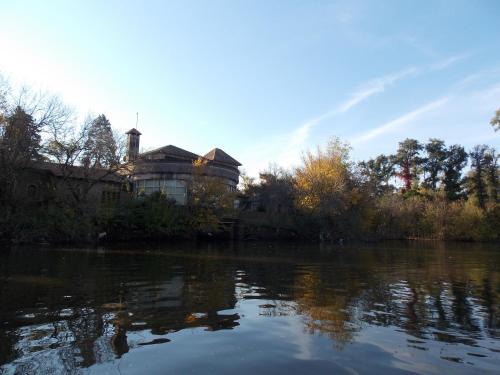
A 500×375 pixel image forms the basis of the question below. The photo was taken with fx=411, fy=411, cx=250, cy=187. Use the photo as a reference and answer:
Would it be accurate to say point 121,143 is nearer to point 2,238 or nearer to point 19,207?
point 19,207

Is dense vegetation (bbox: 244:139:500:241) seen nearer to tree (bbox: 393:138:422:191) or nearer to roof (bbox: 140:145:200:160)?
tree (bbox: 393:138:422:191)

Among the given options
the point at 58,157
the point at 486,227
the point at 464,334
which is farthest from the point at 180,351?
the point at 486,227

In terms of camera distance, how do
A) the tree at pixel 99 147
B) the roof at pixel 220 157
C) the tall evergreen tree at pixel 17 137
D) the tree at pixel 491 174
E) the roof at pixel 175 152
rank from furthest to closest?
the tree at pixel 491 174
the roof at pixel 220 157
the roof at pixel 175 152
the tree at pixel 99 147
the tall evergreen tree at pixel 17 137

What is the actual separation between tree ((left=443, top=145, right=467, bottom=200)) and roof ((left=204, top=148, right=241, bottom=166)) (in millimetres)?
43799

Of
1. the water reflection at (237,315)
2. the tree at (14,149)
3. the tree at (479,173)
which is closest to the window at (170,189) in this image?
the tree at (14,149)

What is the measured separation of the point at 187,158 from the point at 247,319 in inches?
1546

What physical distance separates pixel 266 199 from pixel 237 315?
44.8 m

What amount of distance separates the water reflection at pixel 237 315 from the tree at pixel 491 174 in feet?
206

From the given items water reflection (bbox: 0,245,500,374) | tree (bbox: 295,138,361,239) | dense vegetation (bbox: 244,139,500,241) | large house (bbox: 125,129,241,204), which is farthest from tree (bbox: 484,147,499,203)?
water reflection (bbox: 0,245,500,374)

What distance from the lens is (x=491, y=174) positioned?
70625 mm

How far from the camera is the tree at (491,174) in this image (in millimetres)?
68250

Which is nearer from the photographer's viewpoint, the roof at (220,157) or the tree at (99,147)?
the tree at (99,147)

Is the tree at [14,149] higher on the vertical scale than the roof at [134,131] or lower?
lower

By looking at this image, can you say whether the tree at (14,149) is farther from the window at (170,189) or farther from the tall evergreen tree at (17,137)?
the window at (170,189)
